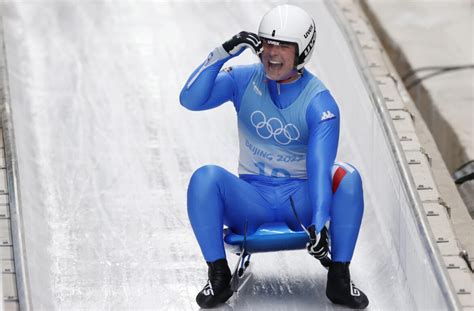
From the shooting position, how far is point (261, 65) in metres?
4.63

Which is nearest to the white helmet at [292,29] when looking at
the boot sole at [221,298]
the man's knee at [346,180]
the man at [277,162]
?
the man at [277,162]

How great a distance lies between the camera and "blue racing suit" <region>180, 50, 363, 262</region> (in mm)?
4363

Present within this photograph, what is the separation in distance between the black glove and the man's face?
1.3 inches

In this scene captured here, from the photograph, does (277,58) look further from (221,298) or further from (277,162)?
(221,298)

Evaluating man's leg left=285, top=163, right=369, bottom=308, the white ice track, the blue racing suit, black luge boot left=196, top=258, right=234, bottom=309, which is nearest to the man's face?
the blue racing suit

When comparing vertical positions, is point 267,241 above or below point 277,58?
below

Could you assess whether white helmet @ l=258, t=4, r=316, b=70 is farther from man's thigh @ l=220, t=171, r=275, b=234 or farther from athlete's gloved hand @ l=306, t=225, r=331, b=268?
athlete's gloved hand @ l=306, t=225, r=331, b=268

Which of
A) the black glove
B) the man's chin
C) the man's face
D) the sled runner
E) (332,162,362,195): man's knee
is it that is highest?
the black glove

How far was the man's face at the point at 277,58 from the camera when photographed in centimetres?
442

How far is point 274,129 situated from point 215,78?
29 cm

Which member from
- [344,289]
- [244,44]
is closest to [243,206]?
[344,289]

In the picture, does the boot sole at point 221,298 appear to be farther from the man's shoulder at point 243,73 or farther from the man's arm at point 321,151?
the man's shoulder at point 243,73

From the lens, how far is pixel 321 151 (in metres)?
4.37

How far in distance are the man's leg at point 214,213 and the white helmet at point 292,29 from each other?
51 cm
